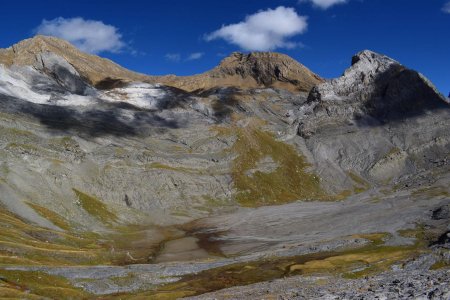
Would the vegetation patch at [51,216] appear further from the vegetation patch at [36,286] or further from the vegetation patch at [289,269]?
the vegetation patch at [36,286]

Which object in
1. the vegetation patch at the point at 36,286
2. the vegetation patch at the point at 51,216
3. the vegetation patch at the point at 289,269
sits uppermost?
the vegetation patch at the point at 51,216

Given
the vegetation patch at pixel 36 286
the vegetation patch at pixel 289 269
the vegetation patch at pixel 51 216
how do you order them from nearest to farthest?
the vegetation patch at pixel 36 286, the vegetation patch at pixel 289 269, the vegetation patch at pixel 51 216

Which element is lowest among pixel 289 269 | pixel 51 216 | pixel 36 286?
pixel 289 269

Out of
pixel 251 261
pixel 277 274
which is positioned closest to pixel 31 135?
pixel 251 261

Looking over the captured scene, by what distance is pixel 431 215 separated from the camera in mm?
155750

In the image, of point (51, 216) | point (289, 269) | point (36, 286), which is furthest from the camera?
point (51, 216)

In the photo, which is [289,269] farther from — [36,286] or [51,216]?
[51,216]

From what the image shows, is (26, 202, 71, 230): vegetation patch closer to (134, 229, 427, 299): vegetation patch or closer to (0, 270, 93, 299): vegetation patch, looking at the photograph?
(134, 229, 427, 299): vegetation patch

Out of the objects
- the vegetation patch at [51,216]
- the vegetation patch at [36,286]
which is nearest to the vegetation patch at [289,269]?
the vegetation patch at [36,286]

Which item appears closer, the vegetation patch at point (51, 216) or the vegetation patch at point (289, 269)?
the vegetation patch at point (289, 269)

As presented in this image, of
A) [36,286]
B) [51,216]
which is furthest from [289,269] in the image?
[51,216]

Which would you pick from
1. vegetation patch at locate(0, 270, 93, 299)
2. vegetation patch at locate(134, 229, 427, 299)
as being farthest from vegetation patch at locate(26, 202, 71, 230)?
vegetation patch at locate(0, 270, 93, 299)

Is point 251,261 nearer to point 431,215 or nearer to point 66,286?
point 66,286

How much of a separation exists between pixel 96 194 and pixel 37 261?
84357mm
